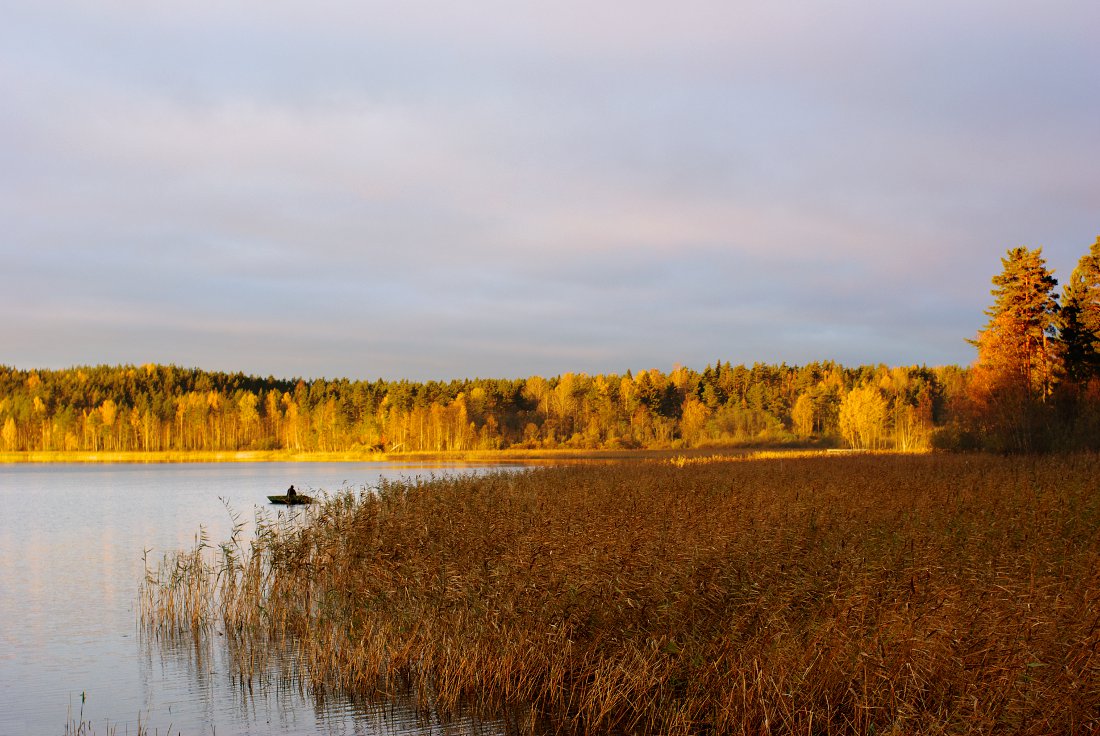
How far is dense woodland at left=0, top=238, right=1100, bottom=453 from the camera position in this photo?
119m

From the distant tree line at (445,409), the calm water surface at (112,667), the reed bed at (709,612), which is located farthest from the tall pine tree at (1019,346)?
the distant tree line at (445,409)

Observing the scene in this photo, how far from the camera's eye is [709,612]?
10891mm

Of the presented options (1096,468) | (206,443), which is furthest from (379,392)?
(1096,468)

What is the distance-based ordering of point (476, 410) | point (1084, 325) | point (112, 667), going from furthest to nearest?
point (476, 410)
point (1084, 325)
point (112, 667)

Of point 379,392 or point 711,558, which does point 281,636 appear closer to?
point 711,558

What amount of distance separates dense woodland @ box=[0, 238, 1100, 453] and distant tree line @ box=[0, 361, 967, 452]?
0.31 metres

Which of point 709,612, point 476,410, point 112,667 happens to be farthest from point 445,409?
point 709,612

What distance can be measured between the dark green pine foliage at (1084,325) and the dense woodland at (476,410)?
163 feet

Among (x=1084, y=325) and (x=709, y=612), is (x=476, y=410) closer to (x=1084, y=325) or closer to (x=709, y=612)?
(x=1084, y=325)

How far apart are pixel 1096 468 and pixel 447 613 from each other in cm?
2363

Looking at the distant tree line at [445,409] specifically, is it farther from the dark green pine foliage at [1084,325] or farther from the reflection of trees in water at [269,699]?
the reflection of trees in water at [269,699]

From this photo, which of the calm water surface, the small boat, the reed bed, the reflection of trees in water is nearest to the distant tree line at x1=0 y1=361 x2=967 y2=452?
the small boat

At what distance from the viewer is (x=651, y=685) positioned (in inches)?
360

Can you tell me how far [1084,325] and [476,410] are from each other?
111221 millimetres
